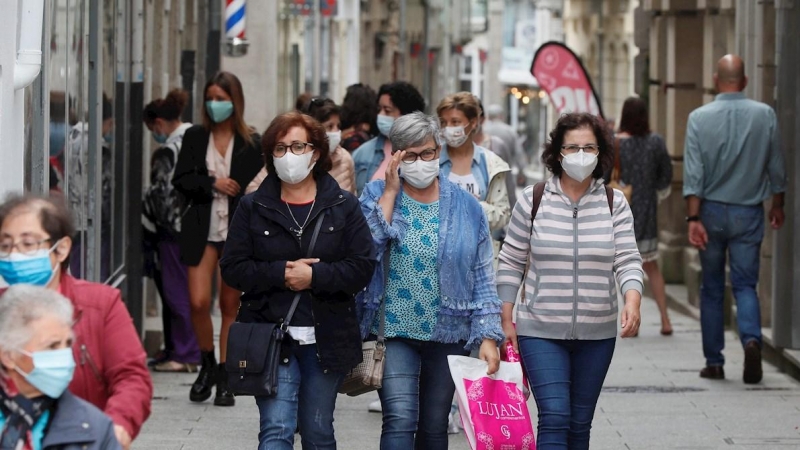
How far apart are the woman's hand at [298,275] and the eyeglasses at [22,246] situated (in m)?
1.96

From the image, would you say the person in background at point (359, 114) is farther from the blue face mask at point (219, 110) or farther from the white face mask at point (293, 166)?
the white face mask at point (293, 166)

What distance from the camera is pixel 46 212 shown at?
5.20 meters

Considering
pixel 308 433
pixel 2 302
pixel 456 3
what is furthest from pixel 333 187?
pixel 456 3

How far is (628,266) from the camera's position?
7.64 meters

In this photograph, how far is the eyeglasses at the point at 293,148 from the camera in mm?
7277

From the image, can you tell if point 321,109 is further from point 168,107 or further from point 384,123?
point 168,107

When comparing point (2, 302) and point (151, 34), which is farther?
point (151, 34)

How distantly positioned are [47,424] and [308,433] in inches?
96.0

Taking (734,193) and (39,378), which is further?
(734,193)

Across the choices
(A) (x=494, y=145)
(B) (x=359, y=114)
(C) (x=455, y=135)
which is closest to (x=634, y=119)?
(A) (x=494, y=145)

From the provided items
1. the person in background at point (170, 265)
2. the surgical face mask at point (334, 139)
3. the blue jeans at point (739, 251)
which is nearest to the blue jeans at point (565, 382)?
the surgical face mask at point (334, 139)

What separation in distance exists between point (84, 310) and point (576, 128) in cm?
309

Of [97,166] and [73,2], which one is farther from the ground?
[73,2]

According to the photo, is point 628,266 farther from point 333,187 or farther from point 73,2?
point 73,2
